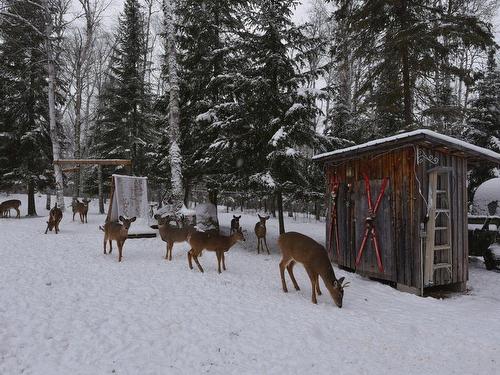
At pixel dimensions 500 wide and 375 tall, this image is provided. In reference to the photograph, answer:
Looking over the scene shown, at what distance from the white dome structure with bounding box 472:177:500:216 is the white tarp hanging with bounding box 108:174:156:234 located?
14438 mm

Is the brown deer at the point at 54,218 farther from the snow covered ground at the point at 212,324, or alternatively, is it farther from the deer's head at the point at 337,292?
the deer's head at the point at 337,292

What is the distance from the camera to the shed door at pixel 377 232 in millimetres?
9609

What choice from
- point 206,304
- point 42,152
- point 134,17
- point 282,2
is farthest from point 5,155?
point 206,304

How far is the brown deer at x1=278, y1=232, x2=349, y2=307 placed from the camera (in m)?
7.25

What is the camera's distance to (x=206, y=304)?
663cm

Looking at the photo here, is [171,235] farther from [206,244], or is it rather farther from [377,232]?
[377,232]

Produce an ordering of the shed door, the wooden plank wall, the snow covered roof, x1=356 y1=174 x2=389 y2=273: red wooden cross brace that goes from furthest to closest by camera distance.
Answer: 1. x1=356 y1=174 x2=389 y2=273: red wooden cross brace
2. the shed door
3. the wooden plank wall
4. the snow covered roof

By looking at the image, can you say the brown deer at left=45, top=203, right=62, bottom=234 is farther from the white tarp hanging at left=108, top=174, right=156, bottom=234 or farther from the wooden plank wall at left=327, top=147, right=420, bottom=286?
the wooden plank wall at left=327, top=147, right=420, bottom=286

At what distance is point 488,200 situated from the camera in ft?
52.5

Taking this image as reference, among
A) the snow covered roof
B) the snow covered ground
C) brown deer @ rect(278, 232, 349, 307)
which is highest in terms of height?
the snow covered roof

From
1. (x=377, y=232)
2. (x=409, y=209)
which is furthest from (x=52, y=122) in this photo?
(x=409, y=209)

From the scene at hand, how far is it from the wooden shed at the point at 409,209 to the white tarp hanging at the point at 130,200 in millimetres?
7307

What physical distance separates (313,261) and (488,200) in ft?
41.4

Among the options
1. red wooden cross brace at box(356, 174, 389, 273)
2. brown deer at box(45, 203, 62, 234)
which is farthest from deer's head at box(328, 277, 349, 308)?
brown deer at box(45, 203, 62, 234)
